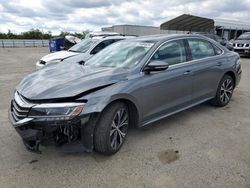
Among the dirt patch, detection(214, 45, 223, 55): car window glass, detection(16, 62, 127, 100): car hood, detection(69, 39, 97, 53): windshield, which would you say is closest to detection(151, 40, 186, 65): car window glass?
detection(16, 62, 127, 100): car hood

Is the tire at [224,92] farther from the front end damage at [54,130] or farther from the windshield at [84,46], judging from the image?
the windshield at [84,46]

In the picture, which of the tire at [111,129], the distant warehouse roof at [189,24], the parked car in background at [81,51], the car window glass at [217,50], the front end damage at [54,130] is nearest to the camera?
the front end damage at [54,130]

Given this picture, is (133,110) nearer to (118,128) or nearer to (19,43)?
(118,128)

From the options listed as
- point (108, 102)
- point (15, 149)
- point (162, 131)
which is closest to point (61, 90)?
point (108, 102)

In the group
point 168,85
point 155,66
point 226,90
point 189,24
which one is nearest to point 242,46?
point 226,90

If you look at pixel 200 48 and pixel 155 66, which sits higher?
pixel 200 48

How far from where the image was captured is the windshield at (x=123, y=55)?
138 inches

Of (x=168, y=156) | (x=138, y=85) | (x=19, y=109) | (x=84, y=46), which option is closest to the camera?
(x=19, y=109)

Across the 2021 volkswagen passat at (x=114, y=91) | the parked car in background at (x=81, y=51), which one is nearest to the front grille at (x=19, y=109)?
the 2021 volkswagen passat at (x=114, y=91)

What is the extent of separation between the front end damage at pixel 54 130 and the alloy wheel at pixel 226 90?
3.16 m

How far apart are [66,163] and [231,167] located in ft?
6.51

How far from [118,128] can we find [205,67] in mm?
2144

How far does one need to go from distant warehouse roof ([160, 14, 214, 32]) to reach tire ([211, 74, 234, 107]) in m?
22.8

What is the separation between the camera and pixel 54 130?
259 centimetres
